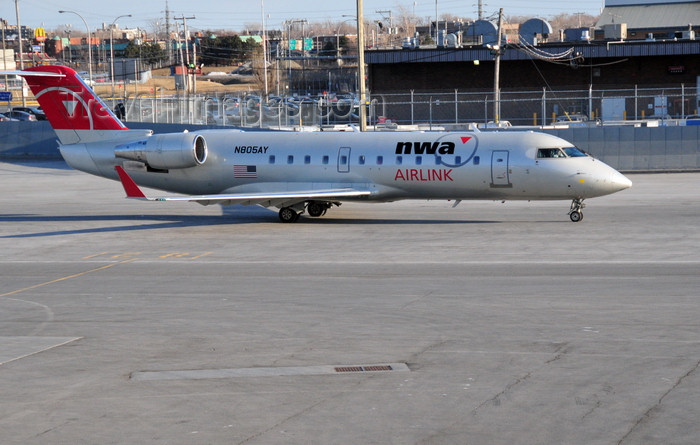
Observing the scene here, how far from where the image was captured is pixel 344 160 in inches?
1150

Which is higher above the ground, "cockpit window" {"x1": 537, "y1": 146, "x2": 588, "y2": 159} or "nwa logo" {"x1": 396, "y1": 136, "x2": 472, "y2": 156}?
"nwa logo" {"x1": 396, "y1": 136, "x2": 472, "y2": 156}

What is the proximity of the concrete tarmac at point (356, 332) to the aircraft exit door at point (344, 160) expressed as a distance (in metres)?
1.86

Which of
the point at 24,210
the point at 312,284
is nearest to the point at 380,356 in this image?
the point at 312,284

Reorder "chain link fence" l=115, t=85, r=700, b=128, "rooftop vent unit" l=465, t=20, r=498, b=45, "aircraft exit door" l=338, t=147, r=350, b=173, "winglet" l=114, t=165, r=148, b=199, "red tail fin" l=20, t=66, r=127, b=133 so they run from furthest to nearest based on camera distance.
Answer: "rooftop vent unit" l=465, t=20, r=498, b=45
"chain link fence" l=115, t=85, r=700, b=128
"red tail fin" l=20, t=66, r=127, b=133
"aircraft exit door" l=338, t=147, r=350, b=173
"winglet" l=114, t=165, r=148, b=199

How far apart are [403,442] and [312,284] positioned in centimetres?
1001

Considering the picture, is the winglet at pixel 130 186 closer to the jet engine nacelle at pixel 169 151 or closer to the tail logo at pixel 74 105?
the jet engine nacelle at pixel 169 151

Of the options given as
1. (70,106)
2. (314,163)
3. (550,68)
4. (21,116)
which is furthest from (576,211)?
(21,116)

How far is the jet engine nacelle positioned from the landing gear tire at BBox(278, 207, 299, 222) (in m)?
3.10

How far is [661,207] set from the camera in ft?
103

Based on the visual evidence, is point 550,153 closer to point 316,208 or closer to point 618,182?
point 618,182

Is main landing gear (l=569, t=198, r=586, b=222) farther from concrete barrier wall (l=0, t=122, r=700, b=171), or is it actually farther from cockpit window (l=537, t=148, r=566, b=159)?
concrete barrier wall (l=0, t=122, r=700, b=171)

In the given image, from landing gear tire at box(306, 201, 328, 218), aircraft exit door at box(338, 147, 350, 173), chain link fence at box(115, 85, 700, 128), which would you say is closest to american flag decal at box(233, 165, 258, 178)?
Result: landing gear tire at box(306, 201, 328, 218)

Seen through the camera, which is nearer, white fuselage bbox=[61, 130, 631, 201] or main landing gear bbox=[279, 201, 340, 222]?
white fuselage bbox=[61, 130, 631, 201]

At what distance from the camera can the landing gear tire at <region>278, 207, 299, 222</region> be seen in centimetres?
2994
